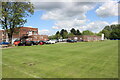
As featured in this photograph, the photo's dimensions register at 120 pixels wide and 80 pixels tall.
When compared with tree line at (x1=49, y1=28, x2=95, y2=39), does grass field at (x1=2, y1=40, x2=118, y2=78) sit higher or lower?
lower

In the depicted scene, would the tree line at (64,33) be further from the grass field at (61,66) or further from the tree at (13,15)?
the grass field at (61,66)

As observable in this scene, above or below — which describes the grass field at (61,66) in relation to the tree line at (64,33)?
below

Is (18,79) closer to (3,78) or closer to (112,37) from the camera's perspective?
(3,78)

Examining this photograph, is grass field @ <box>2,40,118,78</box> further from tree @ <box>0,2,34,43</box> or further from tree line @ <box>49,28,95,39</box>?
tree line @ <box>49,28,95,39</box>

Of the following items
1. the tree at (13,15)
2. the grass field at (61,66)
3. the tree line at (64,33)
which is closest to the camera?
the grass field at (61,66)

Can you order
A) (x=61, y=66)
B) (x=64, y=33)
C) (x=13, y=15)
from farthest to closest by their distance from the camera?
(x=64, y=33), (x=13, y=15), (x=61, y=66)

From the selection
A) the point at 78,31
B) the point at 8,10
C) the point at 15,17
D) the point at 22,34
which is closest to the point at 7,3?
the point at 8,10

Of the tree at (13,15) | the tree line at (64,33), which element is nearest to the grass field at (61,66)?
the tree at (13,15)

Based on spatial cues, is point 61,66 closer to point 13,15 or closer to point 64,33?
point 13,15

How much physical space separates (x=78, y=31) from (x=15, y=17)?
8885 centimetres

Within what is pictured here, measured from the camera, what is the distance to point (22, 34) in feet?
173

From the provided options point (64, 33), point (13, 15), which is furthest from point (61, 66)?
point (64, 33)

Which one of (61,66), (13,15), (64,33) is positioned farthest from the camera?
(64,33)

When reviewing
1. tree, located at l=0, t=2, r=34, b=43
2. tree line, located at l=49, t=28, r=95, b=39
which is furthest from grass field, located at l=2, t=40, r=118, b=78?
tree line, located at l=49, t=28, r=95, b=39
